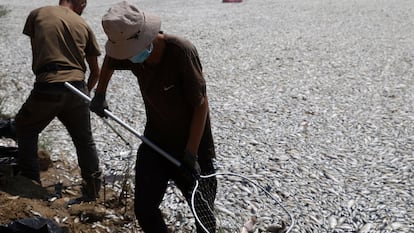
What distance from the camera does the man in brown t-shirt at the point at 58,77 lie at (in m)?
4.23

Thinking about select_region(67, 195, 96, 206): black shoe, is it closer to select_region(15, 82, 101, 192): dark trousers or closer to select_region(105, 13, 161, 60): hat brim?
select_region(15, 82, 101, 192): dark trousers

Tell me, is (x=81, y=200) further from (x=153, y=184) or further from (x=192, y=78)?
(x=192, y=78)

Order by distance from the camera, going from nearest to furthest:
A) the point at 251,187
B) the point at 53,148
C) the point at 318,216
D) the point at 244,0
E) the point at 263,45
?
Result: the point at 318,216, the point at 251,187, the point at 53,148, the point at 263,45, the point at 244,0

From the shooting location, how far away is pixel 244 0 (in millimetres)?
21031

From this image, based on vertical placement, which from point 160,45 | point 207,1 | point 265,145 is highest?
point 160,45


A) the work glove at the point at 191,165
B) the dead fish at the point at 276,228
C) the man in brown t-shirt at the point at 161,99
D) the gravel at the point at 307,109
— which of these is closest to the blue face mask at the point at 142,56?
the man in brown t-shirt at the point at 161,99

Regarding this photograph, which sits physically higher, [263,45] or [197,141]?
[197,141]

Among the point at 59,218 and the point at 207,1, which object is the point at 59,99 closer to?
the point at 59,218

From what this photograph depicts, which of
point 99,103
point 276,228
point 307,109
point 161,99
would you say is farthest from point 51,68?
point 307,109

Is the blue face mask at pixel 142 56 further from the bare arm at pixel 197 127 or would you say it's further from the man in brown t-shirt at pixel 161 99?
the bare arm at pixel 197 127

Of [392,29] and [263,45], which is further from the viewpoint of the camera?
[392,29]

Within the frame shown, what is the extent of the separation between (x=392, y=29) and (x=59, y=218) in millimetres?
11580

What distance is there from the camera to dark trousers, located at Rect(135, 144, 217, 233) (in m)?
3.31

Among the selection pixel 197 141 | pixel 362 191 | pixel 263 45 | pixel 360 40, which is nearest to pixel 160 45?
pixel 197 141
